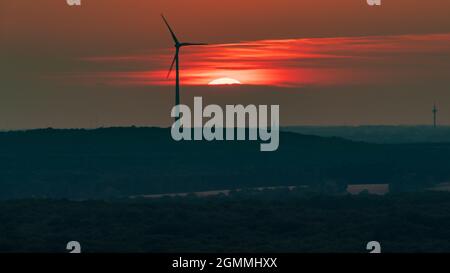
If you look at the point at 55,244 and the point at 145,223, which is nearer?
the point at 55,244

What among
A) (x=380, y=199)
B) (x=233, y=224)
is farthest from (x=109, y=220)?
(x=380, y=199)
